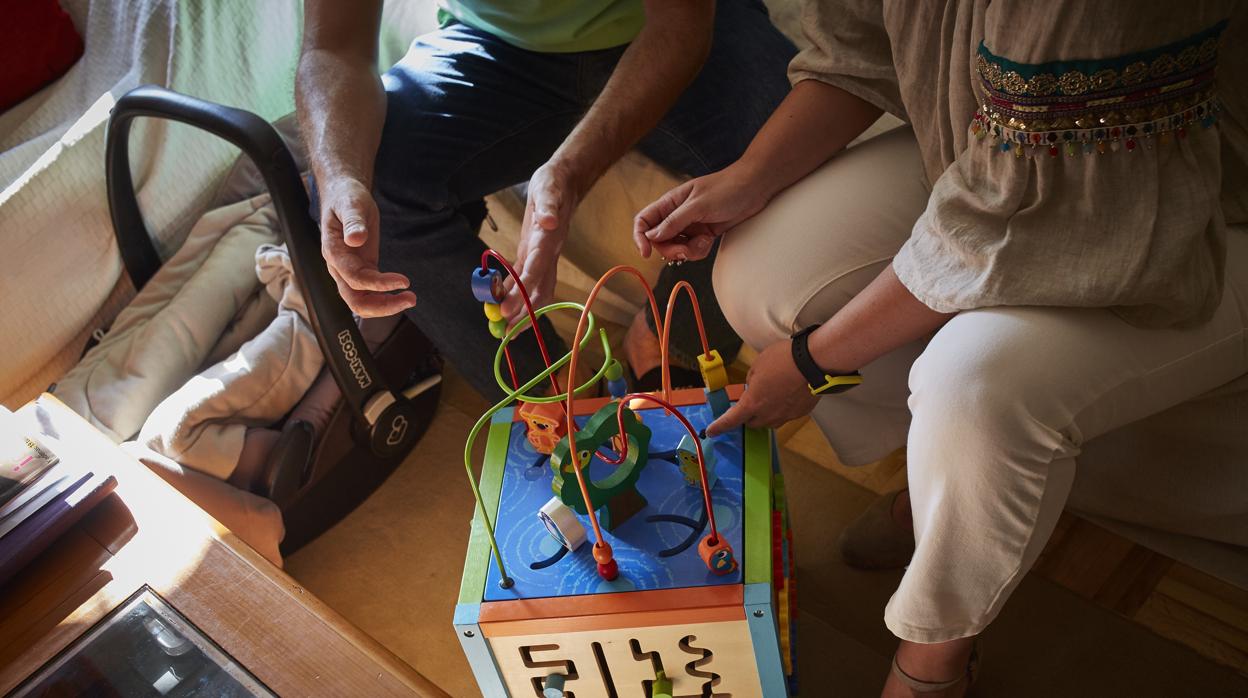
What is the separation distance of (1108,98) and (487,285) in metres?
0.58

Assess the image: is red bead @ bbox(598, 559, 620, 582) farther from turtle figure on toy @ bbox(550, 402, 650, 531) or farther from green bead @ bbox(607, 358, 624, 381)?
green bead @ bbox(607, 358, 624, 381)

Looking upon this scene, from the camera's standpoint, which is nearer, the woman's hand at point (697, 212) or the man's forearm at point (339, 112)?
the woman's hand at point (697, 212)

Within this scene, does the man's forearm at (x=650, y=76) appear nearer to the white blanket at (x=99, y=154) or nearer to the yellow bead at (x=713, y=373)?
the yellow bead at (x=713, y=373)

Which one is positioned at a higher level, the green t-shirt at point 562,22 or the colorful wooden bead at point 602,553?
the green t-shirt at point 562,22

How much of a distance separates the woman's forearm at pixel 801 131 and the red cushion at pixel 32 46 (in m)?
1.27

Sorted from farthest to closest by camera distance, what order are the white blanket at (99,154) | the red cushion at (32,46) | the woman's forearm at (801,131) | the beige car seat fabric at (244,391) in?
the red cushion at (32,46) < the white blanket at (99,154) < the beige car seat fabric at (244,391) < the woman's forearm at (801,131)

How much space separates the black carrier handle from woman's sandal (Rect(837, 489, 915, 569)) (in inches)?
25.3

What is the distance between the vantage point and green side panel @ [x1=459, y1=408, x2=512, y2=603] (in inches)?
40.0

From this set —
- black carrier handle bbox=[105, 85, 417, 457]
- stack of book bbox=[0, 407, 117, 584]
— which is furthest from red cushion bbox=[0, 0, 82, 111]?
stack of book bbox=[0, 407, 117, 584]

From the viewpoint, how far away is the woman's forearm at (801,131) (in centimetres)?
117

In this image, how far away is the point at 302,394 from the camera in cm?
150

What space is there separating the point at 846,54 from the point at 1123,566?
2.22 feet

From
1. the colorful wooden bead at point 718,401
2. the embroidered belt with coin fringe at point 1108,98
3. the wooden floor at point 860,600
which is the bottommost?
the wooden floor at point 860,600

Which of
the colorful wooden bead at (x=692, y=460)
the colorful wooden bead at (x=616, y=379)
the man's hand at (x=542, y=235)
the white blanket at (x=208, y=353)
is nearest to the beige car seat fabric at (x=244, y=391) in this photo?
the white blanket at (x=208, y=353)
